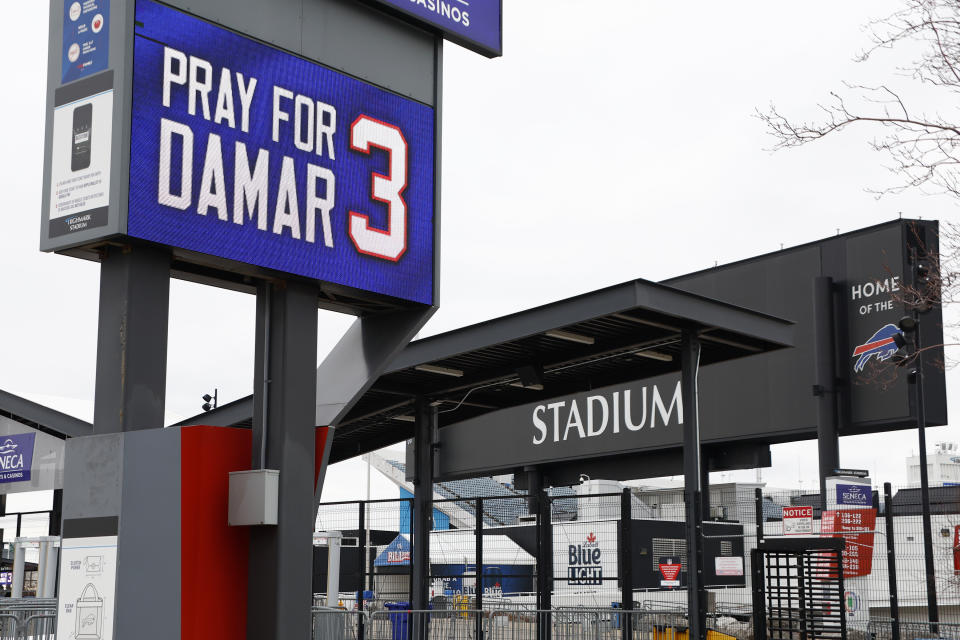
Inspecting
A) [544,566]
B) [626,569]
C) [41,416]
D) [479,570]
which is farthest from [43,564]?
[626,569]

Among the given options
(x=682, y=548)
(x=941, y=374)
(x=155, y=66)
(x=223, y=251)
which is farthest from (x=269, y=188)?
(x=941, y=374)

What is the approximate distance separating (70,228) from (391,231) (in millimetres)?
3086

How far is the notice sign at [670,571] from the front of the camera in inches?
744

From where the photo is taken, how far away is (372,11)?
11.2m

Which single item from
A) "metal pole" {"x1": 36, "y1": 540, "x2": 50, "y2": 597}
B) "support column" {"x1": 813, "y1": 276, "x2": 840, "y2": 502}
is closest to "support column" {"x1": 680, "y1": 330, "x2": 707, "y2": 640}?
"support column" {"x1": 813, "y1": 276, "x2": 840, "y2": 502}

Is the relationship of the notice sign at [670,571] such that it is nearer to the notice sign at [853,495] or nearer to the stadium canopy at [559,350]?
the stadium canopy at [559,350]

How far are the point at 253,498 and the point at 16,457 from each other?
2169 centimetres

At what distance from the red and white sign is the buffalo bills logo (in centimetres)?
533

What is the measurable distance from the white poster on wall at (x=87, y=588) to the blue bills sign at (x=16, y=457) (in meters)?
20.9

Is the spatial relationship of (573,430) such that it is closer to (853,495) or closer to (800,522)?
(800,522)

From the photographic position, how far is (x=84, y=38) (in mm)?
9211

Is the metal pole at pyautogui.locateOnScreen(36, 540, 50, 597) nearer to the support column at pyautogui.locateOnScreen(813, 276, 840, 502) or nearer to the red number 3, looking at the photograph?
the support column at pyautogui.locateOnScreen(813, 276, 840, 502)

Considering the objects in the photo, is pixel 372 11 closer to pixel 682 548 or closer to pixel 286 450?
pixel 286 450

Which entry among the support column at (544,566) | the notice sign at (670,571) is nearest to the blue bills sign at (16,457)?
the support column at (544,566)
